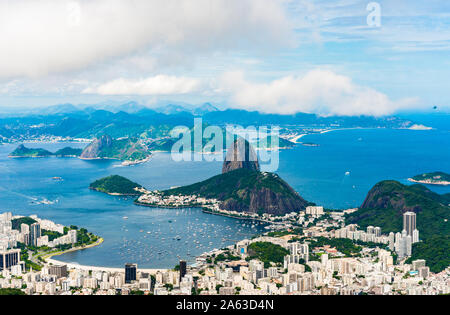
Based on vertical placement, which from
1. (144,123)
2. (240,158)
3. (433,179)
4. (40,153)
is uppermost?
(144,123)

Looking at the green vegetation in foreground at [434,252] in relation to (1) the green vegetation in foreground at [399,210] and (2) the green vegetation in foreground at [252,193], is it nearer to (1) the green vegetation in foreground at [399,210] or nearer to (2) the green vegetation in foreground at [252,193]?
(1) the green vegetation in foreground at [399,210]

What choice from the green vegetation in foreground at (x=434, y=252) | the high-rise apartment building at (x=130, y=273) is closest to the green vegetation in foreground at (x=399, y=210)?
the green vegetation in foreground at (x=434, y=252)

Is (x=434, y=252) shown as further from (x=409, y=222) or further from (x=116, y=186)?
(x=116, y=186)

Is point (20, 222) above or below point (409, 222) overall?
below

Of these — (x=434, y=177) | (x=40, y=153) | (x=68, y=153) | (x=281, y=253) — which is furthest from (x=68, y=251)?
(x=40, y=153)

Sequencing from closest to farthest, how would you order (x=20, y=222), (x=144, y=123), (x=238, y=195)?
1. (x=20, y=222)
2. (x=238, y=195)
3. (x=144, y=123)
